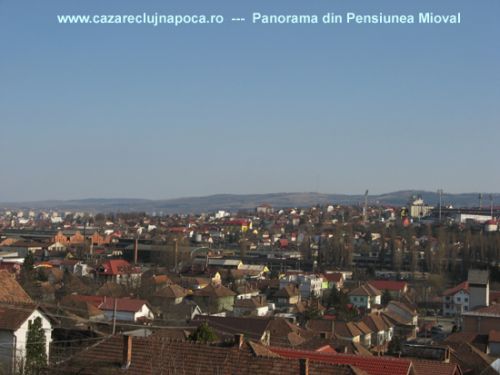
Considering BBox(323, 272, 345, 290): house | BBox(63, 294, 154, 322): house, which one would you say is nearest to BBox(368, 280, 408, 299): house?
BBox(323, 272, 345, 290): house

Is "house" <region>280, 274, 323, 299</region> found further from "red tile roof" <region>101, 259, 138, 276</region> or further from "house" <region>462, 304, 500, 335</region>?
"house" <region>462, 304, 500, 335</region>

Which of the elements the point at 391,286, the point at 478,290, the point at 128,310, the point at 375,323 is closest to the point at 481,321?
the point at 375,323

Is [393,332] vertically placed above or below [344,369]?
below

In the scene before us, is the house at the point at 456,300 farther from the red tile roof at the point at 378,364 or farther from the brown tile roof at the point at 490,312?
the red tile roof at the point at 378,364

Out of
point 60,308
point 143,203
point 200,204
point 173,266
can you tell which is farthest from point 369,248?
point 143,203

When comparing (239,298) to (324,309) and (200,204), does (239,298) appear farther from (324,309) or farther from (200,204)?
(200,204)

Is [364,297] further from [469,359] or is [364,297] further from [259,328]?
[469,359]
